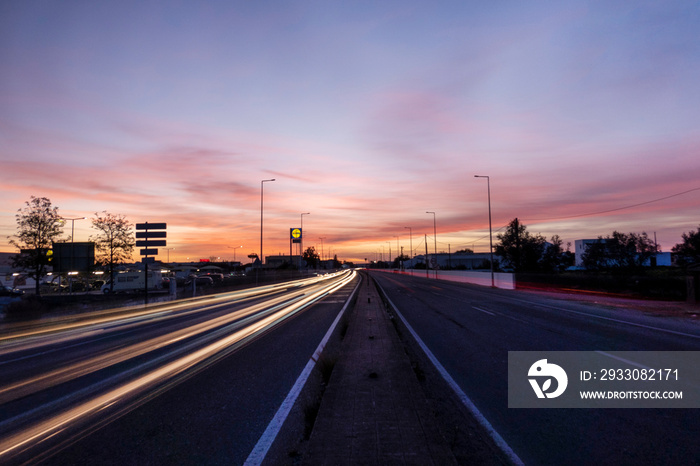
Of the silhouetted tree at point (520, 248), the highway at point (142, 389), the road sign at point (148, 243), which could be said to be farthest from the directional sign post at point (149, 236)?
the silhouetted tree at point (520, 248)

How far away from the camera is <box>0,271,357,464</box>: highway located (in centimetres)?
487

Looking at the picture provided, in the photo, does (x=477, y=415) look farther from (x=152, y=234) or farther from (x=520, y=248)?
(x=520, y=248)

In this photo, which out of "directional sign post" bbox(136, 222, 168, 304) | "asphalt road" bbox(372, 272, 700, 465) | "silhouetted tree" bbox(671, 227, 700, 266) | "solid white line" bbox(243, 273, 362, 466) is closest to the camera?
"solid white line" bbox(243, 273, 362, 466)

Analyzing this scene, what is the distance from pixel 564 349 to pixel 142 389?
30.6 feet

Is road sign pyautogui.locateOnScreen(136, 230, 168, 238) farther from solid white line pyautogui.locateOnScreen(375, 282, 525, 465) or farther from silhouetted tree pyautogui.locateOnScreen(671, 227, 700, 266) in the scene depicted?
silhouetted tree pyautogui.locateOnScreen(671, 227, 700, 266)

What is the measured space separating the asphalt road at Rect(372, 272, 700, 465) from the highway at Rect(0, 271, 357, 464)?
329 centimetres

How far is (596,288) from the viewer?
113ft

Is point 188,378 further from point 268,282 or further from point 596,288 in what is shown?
point 268,282

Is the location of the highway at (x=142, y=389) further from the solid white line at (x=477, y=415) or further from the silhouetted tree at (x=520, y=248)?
the silhouetted tree at (x=520, y=248)

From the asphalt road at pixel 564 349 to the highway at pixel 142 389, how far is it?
3.29 meters

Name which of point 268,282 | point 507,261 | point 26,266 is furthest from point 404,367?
point 507,261

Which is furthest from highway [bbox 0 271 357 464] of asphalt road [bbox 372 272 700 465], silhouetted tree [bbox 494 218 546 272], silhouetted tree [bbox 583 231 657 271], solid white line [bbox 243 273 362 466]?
silhouetted tree [bbox 494 218 546 272]

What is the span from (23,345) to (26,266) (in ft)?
67.2

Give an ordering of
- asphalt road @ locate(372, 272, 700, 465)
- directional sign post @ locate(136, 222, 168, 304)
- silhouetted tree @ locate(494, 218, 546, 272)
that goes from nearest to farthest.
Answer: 1. asphalt road @ locate(372, 272, 700, 465)
2. directional sign post @ locate(136, 222, 168, 304)
3. silhouetted tree @ locate(494, 218, 546, 272)
